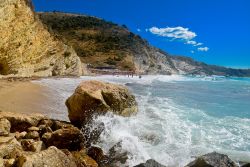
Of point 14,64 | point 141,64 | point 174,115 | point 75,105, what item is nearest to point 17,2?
point 14,64

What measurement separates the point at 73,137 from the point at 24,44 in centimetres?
2060

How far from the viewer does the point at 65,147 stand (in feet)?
26.3

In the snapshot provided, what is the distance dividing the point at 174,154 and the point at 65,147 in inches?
116

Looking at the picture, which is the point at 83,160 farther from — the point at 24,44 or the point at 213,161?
the point at 24,44

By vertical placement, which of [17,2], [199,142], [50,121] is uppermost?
[17,2]

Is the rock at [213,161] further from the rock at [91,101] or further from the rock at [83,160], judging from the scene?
the rock at [91,101]

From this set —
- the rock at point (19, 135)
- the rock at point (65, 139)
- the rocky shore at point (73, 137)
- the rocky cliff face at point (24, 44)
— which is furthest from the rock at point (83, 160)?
the rocky cliff face at point (24, 44)

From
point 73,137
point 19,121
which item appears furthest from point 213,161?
point 19,121

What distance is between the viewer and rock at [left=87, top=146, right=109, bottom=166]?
7.72m

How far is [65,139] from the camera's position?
8039 millimetres

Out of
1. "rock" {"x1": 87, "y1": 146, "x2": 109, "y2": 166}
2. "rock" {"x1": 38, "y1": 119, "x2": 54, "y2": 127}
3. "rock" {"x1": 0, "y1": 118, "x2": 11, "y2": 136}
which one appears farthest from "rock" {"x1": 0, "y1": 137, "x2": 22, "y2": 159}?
"rock" {"x1": 38, "y1": 119, "x2": 54, "y2": 127}

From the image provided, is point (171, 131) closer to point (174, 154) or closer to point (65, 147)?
point (174, 154)

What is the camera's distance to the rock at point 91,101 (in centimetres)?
996

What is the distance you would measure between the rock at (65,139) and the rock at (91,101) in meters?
1.55
